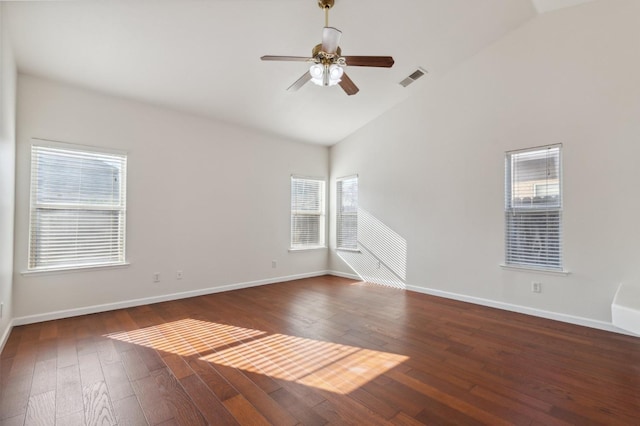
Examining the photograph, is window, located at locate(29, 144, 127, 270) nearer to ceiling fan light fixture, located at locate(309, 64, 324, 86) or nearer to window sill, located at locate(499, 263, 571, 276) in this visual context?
ceiling fan light fixture, located at locate(309, 64, 324, 86)

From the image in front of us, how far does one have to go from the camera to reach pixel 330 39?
2.51 meters

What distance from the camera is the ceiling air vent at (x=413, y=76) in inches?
173

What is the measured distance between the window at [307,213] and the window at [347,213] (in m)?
0.36

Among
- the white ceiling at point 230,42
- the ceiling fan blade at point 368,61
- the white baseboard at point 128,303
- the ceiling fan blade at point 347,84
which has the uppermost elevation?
the white ceiling at point 230,42

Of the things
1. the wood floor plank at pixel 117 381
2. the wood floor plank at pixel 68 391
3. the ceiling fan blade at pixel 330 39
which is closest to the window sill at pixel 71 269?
the wood floor plank at pixel 68 391

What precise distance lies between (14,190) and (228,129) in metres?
2.76

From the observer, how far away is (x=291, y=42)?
11.2 feet

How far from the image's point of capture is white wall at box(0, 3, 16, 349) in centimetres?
262

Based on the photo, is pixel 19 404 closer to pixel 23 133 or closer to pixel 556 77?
pixel 23 133

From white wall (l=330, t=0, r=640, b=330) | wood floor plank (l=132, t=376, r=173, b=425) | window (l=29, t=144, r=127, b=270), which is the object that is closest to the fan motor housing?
white wall (l=330, t=0, r=640, b=330)

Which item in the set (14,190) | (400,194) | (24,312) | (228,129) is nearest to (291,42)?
(228,129)

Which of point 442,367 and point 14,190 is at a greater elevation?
point 14,190

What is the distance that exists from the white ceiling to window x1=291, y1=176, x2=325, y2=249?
1.86 metres

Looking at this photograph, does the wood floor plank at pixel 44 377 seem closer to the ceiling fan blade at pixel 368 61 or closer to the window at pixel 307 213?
the ceiling fan blade at pixel 368 61
